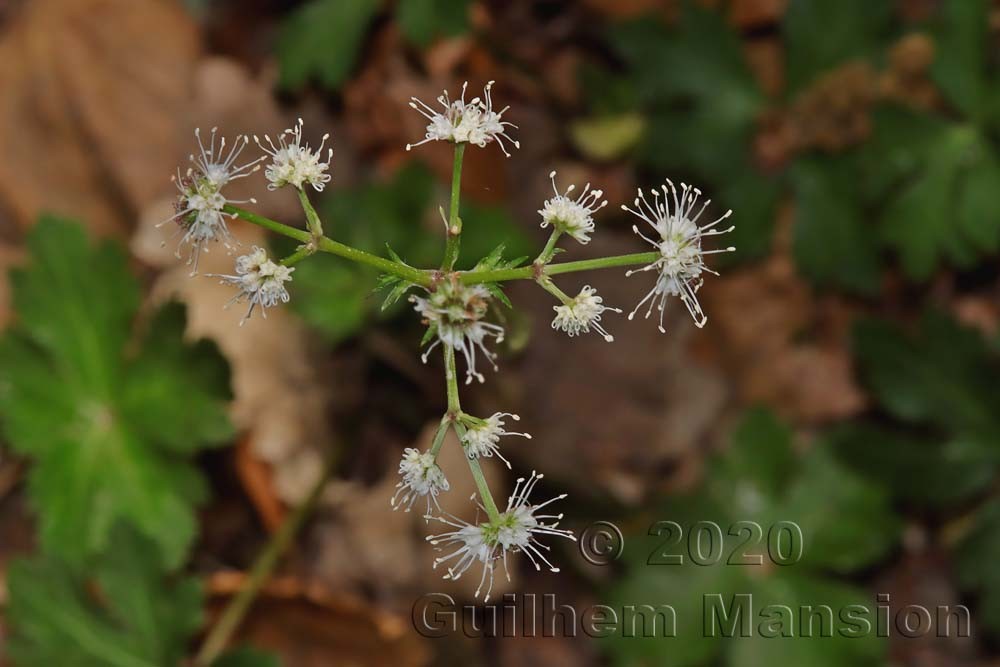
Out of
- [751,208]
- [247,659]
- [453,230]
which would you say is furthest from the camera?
[751,208]

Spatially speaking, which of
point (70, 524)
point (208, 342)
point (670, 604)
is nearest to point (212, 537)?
point (70, 524)

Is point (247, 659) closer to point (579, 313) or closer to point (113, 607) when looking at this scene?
point (113, 607)

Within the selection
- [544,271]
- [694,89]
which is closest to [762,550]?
[694,89]

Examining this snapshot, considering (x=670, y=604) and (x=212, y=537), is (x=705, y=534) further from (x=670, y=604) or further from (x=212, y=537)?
(x=212, y=537)

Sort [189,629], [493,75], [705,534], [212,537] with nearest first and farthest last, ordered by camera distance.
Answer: [189,629]
[212,537]
[705,534]
[493,75]

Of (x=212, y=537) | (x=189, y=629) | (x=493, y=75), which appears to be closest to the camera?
(x=189, y=629)

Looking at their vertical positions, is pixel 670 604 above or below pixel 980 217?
below

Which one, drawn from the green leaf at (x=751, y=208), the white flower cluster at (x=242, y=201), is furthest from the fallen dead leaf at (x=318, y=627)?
the green leaf at (x=751, y=208)

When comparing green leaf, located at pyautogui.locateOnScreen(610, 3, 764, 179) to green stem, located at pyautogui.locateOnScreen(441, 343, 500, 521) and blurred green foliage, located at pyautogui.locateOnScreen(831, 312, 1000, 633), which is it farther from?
green stem, located at pyautogui.locateOnScreen(441, 343, 500, 521)

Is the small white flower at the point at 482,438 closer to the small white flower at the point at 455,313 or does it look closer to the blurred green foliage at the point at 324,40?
the small white flower at the point at 455,313
